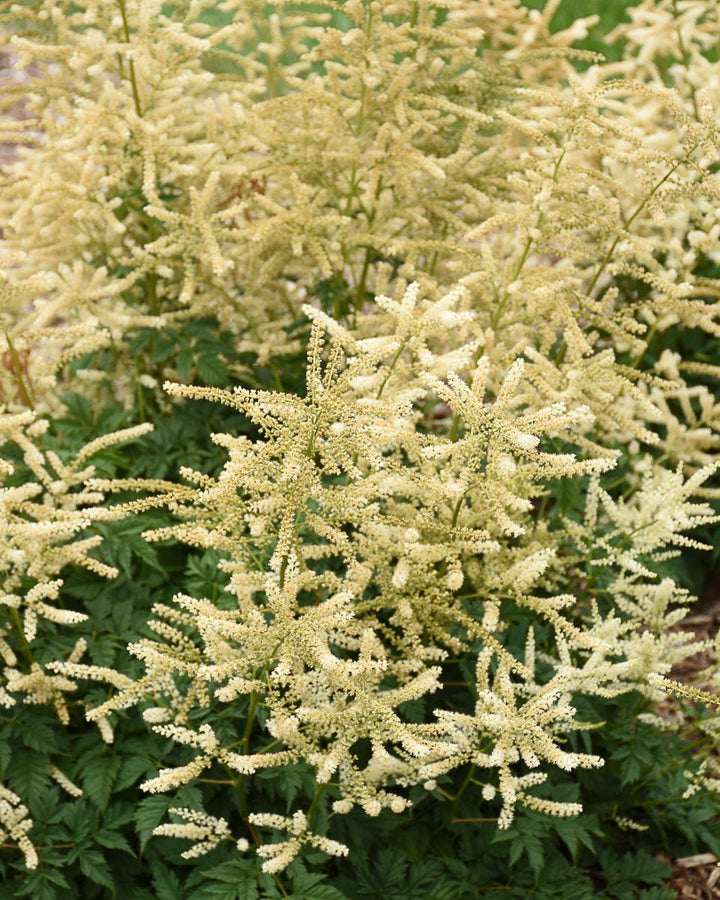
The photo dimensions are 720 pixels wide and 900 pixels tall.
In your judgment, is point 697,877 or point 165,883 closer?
point 165,883

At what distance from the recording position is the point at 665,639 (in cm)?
402

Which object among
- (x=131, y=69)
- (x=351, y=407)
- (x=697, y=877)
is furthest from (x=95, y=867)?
(x=131, y=69)

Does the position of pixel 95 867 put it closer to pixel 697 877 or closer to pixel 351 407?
pixel 351 407

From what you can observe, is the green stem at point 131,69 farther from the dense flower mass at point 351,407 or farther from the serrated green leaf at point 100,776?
the serrated green leaf at point 100,776

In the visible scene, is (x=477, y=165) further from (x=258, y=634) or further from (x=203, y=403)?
(x=258, y=634)

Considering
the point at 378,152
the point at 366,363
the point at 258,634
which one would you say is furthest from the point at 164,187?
the point at 258,634

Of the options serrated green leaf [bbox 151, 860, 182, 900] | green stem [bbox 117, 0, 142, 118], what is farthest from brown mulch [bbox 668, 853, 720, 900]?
green stem [bbox 117, 0, 142, 118]

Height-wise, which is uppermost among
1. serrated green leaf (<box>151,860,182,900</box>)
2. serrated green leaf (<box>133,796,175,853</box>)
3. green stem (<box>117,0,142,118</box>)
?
green stem (<box>117,0,142,118</box>)

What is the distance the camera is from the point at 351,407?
2979mm

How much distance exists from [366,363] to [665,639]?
Answer: 1.94 metres

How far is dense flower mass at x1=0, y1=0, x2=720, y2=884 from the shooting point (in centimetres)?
317

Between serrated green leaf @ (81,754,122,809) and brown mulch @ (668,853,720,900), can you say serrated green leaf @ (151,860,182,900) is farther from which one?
brown mulch @ (668,853,720,900)

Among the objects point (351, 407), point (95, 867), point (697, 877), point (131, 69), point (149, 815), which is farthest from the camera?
point (131, 69)

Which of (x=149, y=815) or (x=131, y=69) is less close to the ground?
(x=131, y=69)
